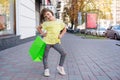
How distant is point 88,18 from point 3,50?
64.0ft

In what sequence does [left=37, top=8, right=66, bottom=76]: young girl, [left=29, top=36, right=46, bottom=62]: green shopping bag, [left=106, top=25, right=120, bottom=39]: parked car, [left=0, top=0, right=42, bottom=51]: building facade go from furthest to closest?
1. [left=106, top=25, right=120, bottom=39]: parked car
2. [left=0, top=0, right=42, bottom=51]: building facade
3. [left=29, top=36, right=46, bottom=62]: green shopping bag
4. [left=37, top=8, right=66, bottom=76]: young girl

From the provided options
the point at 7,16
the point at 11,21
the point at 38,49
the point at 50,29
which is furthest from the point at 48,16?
the point at 11,21

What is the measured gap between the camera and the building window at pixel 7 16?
1252cm

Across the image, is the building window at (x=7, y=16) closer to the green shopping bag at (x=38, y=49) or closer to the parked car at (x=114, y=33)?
the green shopping bag at (x=38, y=49)

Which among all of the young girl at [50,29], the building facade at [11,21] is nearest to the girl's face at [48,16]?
the young girl at [50,29]

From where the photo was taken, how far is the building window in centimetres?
1252

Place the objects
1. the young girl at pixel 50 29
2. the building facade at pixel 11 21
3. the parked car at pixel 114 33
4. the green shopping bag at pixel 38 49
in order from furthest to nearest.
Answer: the parked car at pixel 114 33 → the building facade at pixel 11 21 → the green shopping bag at pixel 38 49 → the young girl at pixel 50 29

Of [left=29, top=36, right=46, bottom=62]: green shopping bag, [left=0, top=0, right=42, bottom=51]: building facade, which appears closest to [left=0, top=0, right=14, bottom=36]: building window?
[left=0, top=0, right=42, bottom=51]: building facade

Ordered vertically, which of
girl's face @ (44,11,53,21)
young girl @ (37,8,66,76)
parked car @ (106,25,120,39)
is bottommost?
parked car @ (106,25,120,39)

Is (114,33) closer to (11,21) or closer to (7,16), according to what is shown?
(11,21)

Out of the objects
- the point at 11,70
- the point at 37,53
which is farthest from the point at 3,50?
the point at 37,53

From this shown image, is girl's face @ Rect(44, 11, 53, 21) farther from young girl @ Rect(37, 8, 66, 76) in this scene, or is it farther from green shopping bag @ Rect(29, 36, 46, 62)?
green shopping bag @ Rect(29, 36, 46, 62)

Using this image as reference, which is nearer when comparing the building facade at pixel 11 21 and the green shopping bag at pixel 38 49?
Answer: the green shopping bag at pixel 38 49

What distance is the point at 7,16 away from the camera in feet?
44.2
